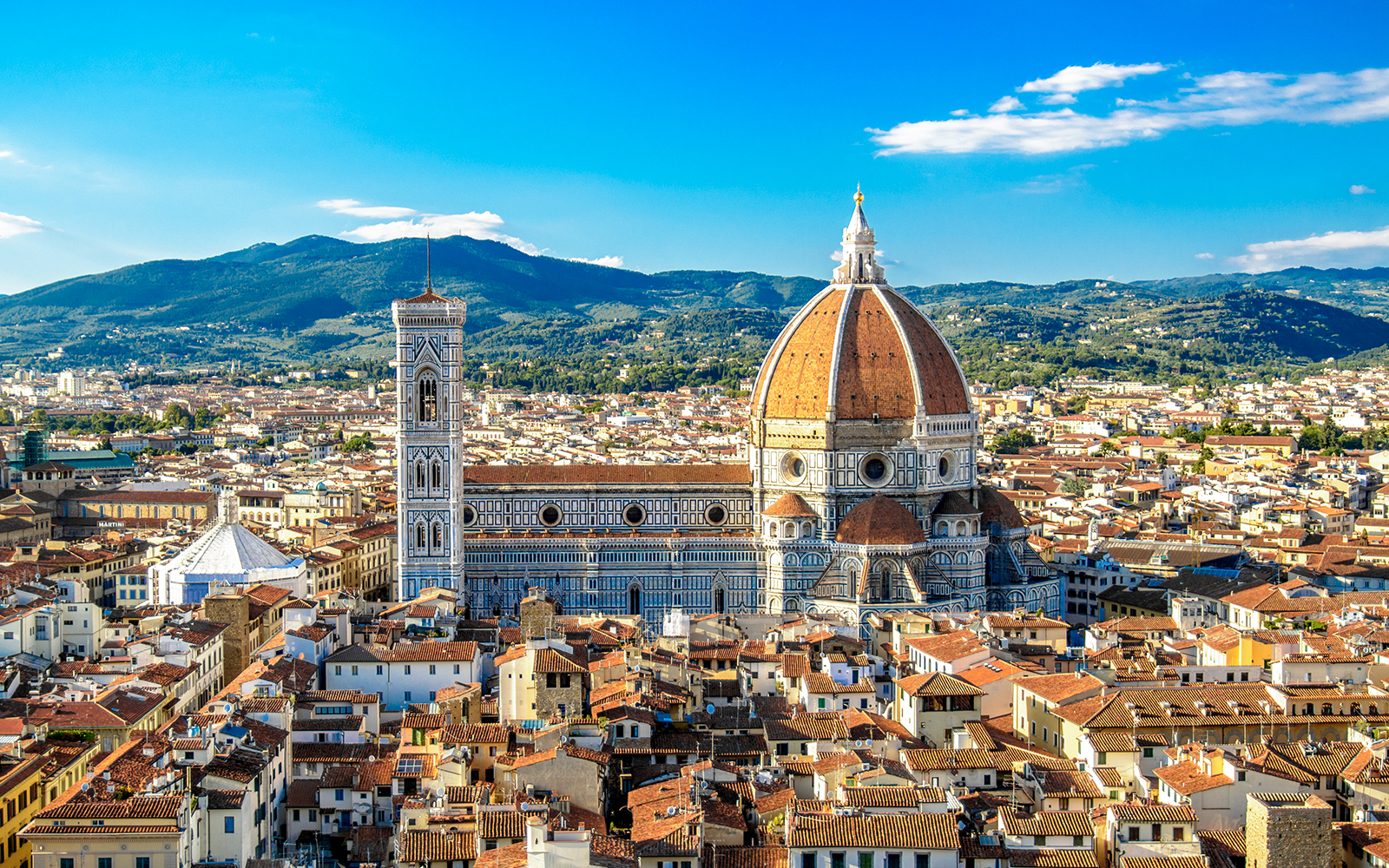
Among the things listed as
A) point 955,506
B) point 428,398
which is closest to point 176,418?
point 428,398

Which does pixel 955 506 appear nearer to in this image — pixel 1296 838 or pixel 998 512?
pixel 998 512

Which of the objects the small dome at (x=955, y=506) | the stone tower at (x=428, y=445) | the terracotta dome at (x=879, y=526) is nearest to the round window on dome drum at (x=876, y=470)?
the terracotta dome at (x=879, y=526)

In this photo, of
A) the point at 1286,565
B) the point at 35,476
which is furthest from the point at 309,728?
the point at 35,476

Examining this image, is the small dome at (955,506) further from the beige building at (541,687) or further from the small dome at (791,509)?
the beige building at (541,687)

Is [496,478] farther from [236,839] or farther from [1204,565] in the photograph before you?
[236,839]

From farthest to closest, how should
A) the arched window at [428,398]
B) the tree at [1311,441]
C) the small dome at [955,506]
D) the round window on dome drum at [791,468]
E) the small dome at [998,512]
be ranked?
the tree at [1311,441] → the round window on dome drum at [791,468] → the small dome at [998,512] → the arched window at [428,398] → the small dome at [955,506]

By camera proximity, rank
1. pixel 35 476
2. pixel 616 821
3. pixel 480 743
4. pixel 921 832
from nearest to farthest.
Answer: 1. pixel 921 832
2. pixel 616 821
3. pixel 480 743
4. pixel 35 476
